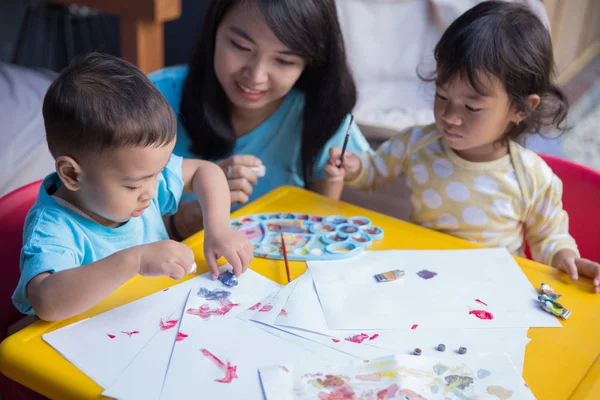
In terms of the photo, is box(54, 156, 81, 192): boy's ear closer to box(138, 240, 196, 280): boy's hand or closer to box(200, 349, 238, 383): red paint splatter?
box(138, 240, 196, 280): boy's hand

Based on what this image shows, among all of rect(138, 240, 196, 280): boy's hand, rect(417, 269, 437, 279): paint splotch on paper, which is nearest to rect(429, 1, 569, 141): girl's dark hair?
rect(417, 269, 437, 279): paint splotch on paper

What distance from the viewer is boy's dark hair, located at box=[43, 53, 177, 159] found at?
2.35 feet

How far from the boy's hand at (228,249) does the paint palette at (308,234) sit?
4 centimetres

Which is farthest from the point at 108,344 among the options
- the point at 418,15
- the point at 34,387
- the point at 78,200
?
the point at 418,15

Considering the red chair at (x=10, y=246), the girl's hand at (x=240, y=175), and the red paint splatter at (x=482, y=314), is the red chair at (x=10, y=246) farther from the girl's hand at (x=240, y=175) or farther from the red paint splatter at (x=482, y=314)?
the red paint splatter at (x=482, y=314)

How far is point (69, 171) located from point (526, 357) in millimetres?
583

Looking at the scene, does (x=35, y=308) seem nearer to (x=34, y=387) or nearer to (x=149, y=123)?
(x=34, y=387)

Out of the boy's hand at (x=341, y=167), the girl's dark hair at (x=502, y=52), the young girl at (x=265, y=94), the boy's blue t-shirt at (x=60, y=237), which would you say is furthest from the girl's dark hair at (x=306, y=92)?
the boy's blue t-shirt at (x=60, y=237)

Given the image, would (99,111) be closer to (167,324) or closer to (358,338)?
(167,324)

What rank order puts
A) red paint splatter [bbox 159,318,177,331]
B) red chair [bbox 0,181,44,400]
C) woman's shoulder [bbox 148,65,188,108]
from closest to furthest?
red paint splatter [bbox 159,318,177,331] → red chair [bbox 0,181,44,400] → woman's shoulder [bbox 148,65,188,108]

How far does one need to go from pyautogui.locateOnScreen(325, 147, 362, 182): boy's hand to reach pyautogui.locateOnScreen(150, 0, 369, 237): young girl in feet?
0.18

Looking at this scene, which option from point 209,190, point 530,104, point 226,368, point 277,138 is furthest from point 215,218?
point 530,104

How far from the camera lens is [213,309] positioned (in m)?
0.77

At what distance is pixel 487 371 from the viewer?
0.68m
